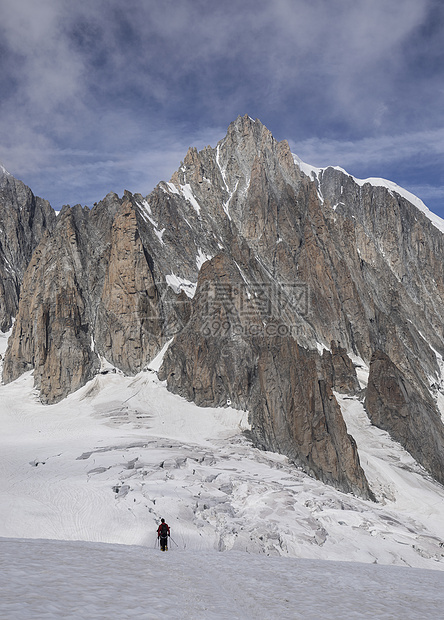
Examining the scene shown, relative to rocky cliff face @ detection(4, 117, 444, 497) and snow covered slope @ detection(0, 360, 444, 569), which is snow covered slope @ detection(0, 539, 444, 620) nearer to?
snow covered slope @ detection(0, 360, 444, 569)

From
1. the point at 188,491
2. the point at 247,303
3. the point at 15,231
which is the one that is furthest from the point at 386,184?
the point at 188,491

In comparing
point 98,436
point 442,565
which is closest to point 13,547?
point 442,565

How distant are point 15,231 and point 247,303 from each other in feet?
257

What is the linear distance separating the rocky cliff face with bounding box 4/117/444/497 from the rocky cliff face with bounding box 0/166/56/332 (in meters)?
24.7

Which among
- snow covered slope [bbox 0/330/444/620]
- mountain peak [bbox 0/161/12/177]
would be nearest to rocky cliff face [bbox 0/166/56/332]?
mountain peak [bbox 0/161/12/177]

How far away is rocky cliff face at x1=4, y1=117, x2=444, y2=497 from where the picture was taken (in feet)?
210

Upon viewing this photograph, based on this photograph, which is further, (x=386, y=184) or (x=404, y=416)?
(x=386, y=184)

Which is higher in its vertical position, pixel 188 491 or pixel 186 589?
pixel 186 589

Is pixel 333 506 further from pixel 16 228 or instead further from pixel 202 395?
pixel 16 228

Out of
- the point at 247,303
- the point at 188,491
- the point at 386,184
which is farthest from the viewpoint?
the point at 386,184

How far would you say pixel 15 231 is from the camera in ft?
410

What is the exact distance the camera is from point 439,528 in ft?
147

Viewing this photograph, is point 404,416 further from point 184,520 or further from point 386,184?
point 386,184

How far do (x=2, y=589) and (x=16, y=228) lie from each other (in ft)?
432
